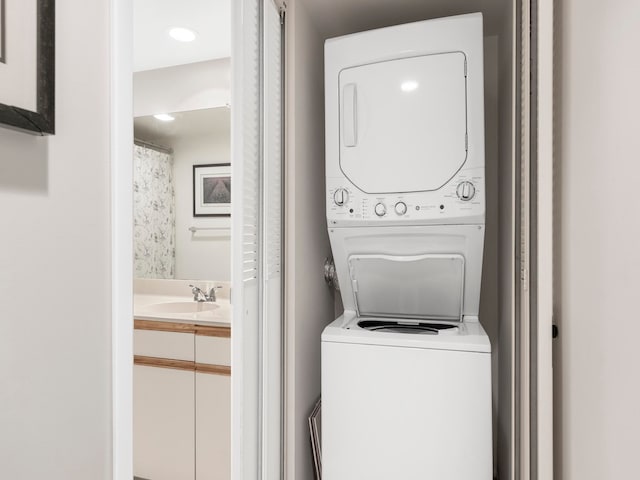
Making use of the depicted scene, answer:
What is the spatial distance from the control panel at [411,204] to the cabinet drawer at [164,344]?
103 centimetres

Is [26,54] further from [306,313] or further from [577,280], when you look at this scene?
[306,313]

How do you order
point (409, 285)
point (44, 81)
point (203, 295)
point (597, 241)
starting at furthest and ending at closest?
point (203, 295) < point (409, 285) < point (597, 241) < point (44, 81)

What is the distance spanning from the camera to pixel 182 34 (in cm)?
227

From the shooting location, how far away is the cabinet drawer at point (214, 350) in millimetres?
2031

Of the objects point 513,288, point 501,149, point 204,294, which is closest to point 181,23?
point 204,294

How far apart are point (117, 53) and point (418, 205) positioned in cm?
125

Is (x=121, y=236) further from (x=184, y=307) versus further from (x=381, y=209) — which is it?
(x=184, y=307)

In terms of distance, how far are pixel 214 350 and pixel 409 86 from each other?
1.58m

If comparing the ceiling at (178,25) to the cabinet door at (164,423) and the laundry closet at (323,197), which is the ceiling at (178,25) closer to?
the laundry closet at (323,197)

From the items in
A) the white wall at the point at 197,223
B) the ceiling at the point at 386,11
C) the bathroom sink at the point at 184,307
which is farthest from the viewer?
the white wall at the point at 197,223

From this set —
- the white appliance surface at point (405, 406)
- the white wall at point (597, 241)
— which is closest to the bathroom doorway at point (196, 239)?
the white appliance surface at point (405, 406)

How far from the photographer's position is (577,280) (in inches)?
42.4

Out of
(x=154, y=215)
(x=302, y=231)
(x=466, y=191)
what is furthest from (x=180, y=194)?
(x=466, y=191)

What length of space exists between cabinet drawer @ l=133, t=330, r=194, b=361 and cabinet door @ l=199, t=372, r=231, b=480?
0.15 metres
